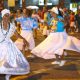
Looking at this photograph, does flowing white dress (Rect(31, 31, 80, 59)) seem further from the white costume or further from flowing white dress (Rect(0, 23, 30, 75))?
flowing white dress (Rect(0, 23, 30, 75))


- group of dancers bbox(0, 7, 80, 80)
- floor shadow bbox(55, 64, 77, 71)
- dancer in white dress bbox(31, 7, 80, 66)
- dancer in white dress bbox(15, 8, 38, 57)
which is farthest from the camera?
dancer in white dress bbox(15, 8, 38, 57)

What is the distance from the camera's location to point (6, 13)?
9.61 meters

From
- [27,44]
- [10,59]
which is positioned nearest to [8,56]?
[10,59]

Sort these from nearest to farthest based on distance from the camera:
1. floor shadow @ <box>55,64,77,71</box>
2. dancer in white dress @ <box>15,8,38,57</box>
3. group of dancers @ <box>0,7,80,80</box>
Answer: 1. group of dancers @ <box>0,7,80,80</box>
2. floor shadow @ <box>55,64,77,71</box>
3. dancer in white dress @ <box>15,8,38,57</box>

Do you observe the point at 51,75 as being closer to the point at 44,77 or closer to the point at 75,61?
the point at 44,77

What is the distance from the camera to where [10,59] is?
9.22m

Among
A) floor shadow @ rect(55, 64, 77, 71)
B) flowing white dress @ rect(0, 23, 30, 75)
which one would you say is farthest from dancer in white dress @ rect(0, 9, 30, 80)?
floor shadow @ rect(55, 64, 77, 71)

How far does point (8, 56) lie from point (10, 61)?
0.15 m

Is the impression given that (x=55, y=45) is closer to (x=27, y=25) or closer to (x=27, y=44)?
(x=27, y=25)

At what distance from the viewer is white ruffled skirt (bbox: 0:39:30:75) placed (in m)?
9.09

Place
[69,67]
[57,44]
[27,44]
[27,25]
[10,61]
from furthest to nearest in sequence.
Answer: [27,25] → [57,44] → [69,67] → [27,44] → [10,61]

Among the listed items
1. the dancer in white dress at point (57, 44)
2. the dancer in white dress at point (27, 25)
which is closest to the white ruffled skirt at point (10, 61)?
the dancer in white dress at point (57, 44)

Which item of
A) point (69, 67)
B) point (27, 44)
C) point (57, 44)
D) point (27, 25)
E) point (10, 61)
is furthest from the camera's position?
point (27, 25)

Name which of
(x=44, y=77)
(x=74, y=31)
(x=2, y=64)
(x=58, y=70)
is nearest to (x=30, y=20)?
(x=58, y=70)
